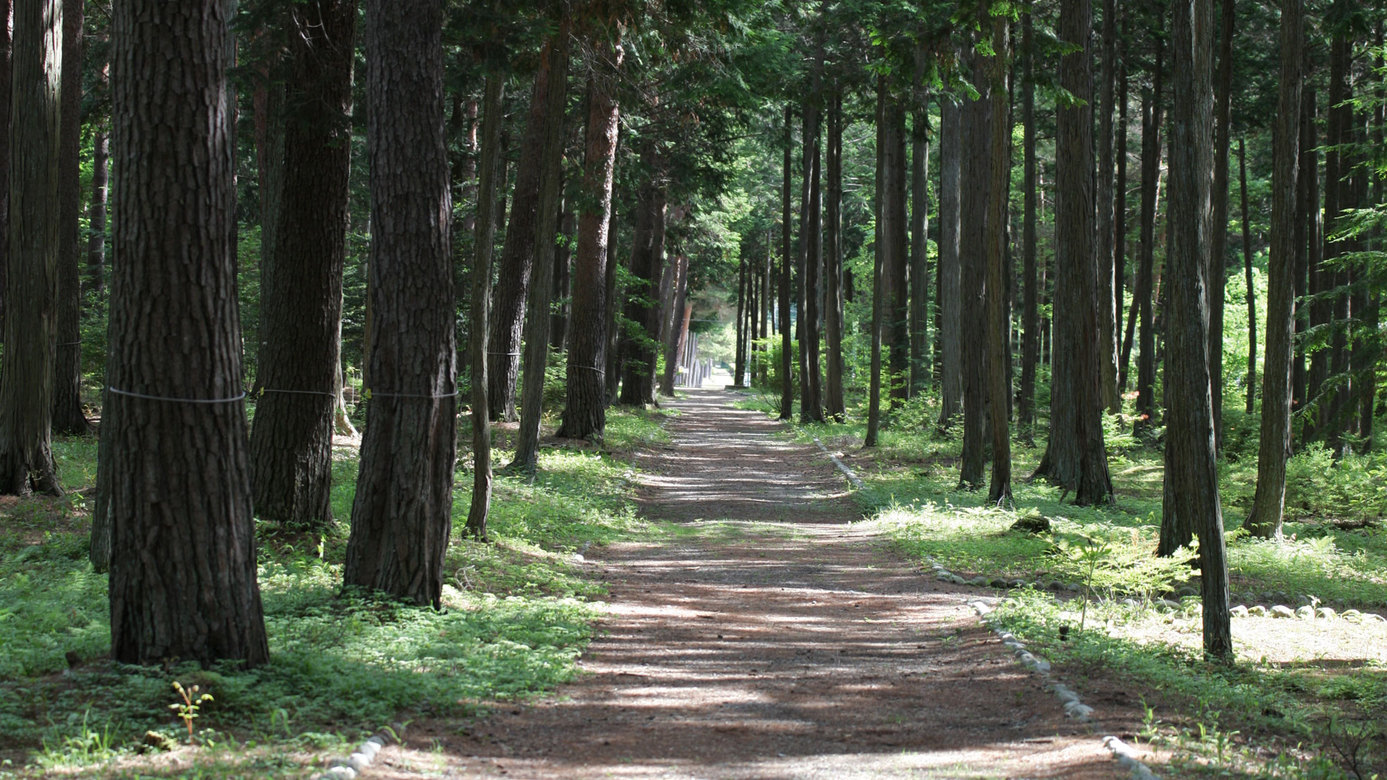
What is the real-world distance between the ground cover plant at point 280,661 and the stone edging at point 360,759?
0.08 meters

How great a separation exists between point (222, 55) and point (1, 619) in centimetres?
352

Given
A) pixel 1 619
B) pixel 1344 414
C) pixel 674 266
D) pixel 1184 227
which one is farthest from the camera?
pixel 674 266

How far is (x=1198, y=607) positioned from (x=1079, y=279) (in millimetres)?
6922

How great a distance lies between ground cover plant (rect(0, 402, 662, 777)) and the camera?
455cm

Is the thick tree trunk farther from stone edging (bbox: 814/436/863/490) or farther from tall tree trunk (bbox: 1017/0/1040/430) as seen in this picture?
tall tree trunk (bbox: 1017/0/1040/430)

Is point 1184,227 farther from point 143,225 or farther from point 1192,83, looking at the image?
point 143,225

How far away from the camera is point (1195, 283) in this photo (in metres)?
7.39

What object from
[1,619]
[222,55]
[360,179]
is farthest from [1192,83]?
[360,179]

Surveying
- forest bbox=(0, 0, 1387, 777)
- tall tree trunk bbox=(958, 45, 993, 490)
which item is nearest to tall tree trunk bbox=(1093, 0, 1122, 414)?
forest bbox=(0, 0, 1387, 777)

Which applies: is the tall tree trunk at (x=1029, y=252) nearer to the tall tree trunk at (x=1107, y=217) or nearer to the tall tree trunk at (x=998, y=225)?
the tall tree trunk at (x=1107, y=217)

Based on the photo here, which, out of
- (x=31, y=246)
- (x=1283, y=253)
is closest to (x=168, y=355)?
(x=31, y=246)

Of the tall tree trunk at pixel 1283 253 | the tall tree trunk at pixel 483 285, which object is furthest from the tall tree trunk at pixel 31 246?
the tall tree trunk at pixel 1283 253

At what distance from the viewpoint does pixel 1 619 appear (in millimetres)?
6180

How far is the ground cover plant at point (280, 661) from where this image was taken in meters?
4.55
